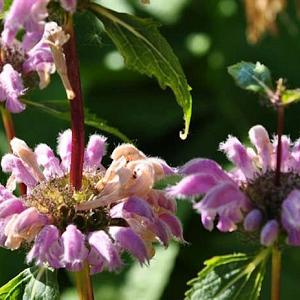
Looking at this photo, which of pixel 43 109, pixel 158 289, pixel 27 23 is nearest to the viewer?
pixel 27 23

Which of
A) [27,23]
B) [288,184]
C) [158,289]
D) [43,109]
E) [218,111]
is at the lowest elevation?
[158,289]

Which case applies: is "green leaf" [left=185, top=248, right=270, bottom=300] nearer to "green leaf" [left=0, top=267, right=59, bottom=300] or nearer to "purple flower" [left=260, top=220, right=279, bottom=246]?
"purple flower" [left=260, top=220, right=279, bottom=246]

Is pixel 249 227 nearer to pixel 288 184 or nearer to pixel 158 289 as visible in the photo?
pixel 288 184

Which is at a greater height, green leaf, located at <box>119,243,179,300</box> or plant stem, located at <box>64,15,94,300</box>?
plant stem, located at <box>64,15,94,300</box>

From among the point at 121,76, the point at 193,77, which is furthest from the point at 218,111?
the point at 121,76

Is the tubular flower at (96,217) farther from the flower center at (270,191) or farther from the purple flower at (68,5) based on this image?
the purple flower at (68,5)

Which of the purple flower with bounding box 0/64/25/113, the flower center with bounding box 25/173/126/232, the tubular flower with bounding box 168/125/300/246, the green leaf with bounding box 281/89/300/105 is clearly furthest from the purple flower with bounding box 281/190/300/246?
the purple flower with bounding box 0/64/25/113

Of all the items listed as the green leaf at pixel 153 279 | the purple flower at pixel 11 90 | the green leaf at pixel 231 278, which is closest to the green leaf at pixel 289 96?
the green leaf at pixel 231 278
